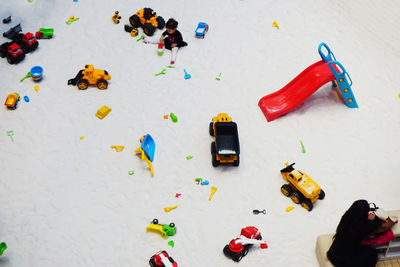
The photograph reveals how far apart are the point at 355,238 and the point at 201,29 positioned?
415cm

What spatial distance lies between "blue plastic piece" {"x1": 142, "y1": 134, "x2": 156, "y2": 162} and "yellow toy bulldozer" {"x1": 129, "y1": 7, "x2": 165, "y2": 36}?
2.28 meters

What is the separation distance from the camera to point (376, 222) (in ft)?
12.3

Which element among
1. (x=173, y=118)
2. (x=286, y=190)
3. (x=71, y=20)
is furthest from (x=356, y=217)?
(x=71, y=20)

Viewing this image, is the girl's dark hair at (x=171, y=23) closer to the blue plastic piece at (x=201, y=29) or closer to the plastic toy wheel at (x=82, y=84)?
the blue plastic piece at (x=201, y=29)

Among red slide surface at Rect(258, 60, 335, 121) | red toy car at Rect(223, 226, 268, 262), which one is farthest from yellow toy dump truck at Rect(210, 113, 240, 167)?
red toy car at Rect(223, 226, 268, 262)

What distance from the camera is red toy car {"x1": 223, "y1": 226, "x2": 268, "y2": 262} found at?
13.6 ft

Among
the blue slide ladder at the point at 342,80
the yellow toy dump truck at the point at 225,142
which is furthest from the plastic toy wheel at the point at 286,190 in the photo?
the blue slide ladder at the point at 342,80

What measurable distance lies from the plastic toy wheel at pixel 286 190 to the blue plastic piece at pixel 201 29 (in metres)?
3.06

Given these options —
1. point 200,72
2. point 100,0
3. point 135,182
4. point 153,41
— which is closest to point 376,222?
point 135,182

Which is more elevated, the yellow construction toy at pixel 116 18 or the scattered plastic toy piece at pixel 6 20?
the scattered plastic toy piece at pixel 6 20

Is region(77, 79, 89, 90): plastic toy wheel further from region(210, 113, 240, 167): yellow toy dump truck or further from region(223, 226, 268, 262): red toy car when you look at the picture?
region(223, 226, 268, 262): red toy car

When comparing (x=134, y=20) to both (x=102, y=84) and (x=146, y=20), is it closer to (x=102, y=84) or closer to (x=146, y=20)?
(x=146, y=20)

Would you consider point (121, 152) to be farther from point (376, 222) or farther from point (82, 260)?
point (376, 222)

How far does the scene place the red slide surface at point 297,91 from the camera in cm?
543
